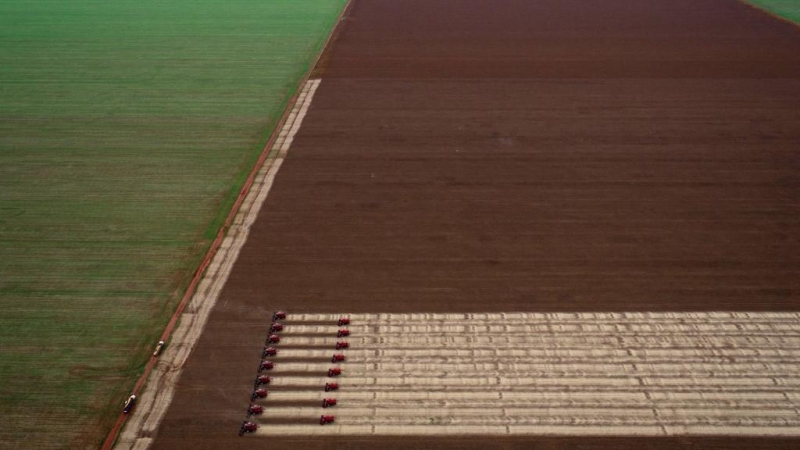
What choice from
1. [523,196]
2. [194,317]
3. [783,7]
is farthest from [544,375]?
[783,7]

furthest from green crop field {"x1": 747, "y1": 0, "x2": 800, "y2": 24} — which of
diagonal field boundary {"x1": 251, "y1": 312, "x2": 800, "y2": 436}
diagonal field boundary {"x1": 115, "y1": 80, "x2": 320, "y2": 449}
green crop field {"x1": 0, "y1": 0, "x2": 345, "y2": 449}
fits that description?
diagonal field boundary {"x1": 115, "y1": 80, "x2": 320, "y2": 449}

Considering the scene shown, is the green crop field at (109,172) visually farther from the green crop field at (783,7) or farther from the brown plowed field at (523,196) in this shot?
the green crop field at (783,7)

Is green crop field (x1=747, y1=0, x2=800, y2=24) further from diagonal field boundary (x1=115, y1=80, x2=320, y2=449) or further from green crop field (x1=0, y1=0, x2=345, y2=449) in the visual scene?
diagonal field boundary (x1=115, y1=80, x2=320, y2=449)

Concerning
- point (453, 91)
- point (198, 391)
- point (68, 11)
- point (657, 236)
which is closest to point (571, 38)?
point (453, 91)

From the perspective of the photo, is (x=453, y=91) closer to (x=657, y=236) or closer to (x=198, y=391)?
(x=657, y=236)

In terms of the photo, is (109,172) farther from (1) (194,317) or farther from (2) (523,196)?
(2) (523,196)

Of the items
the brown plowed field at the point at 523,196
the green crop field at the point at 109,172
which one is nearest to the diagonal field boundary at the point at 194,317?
the brown plowed field at the point at 523,196
